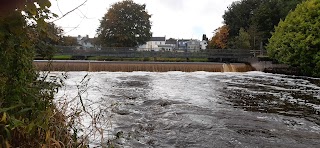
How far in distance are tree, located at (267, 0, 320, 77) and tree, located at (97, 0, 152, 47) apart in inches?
903

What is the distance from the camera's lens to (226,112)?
8.99m

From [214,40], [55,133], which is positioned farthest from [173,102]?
[214,40]

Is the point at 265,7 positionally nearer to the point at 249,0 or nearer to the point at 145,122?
the point at 249,0

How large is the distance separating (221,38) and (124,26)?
13825 mm

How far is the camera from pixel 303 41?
72.4 feet

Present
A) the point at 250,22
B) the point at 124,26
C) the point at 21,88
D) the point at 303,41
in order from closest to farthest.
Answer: the point at 21,88 → the point at 303,41 → the point at 124,26 → the point at 250,22

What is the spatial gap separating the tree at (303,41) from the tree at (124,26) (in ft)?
75.2

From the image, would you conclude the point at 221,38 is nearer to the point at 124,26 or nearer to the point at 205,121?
the point at 124,26

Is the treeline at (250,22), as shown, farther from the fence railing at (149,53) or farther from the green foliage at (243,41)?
the fence railing at (149,53)

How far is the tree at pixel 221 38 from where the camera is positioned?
149ft

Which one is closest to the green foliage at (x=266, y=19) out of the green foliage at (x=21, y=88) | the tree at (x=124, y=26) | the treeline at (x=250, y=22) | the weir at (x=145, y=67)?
the treeline at (x=250, y=22)

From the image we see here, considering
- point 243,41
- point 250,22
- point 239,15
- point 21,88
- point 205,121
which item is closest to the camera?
point 21,88

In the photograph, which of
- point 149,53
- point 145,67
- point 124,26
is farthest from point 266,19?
point 145,67

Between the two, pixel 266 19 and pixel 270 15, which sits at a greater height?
pixel 270 15
